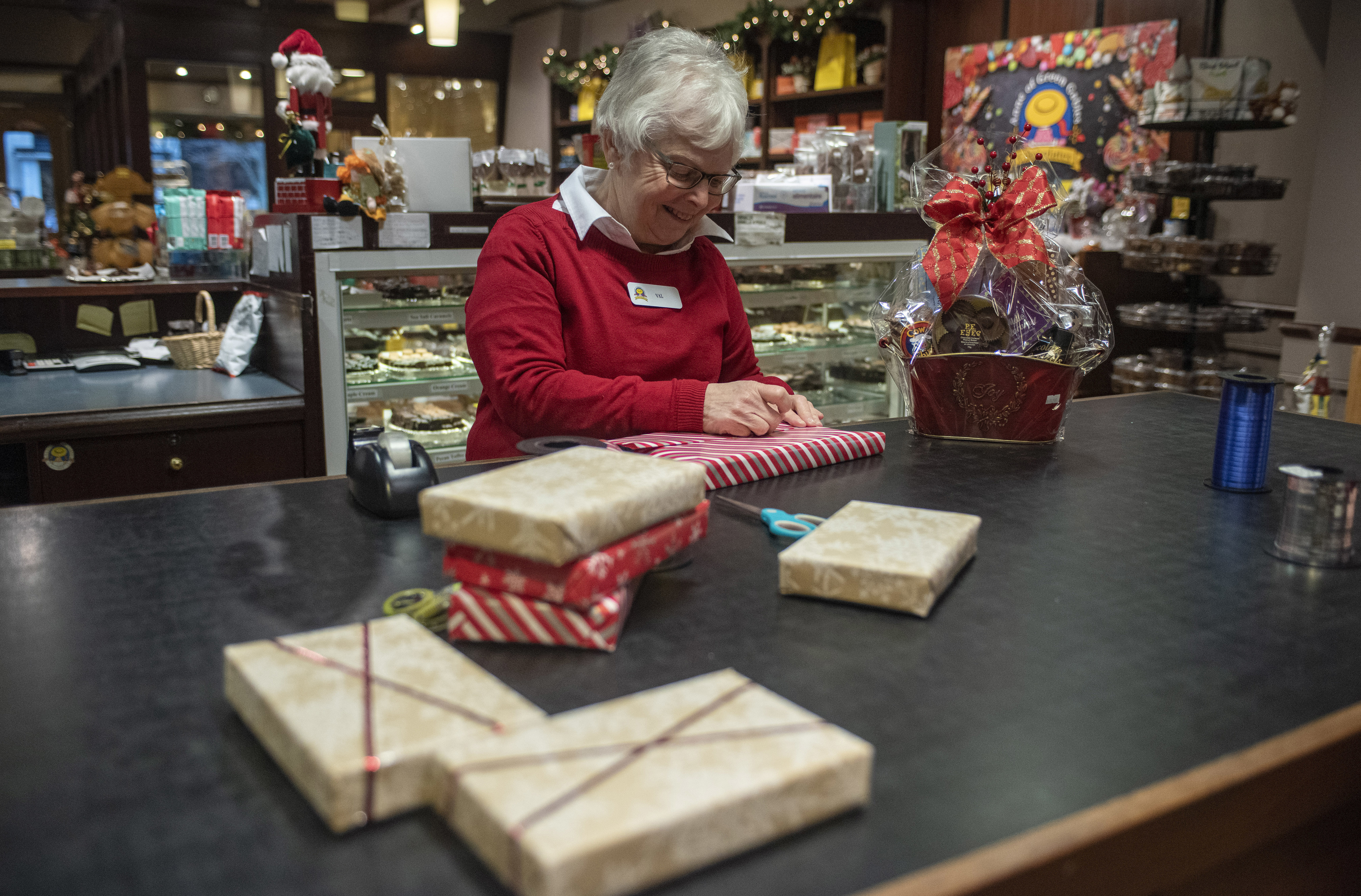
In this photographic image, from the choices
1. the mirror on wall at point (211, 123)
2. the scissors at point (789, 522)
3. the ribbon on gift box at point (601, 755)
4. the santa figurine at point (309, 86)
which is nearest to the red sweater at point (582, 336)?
the scissors at point (789, 522)

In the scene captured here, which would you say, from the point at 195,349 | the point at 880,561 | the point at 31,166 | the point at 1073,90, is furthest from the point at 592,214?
the point at 31,166

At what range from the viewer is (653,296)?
1814 mm

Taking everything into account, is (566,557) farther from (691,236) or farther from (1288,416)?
(1288,416)

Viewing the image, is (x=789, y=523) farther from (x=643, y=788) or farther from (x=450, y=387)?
(x=450, y=387)

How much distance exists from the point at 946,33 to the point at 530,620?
5973 mm

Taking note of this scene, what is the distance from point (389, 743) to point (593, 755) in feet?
0.39

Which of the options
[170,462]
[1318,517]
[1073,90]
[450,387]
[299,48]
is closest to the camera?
[1318,517]

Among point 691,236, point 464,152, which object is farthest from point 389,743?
point 464,152

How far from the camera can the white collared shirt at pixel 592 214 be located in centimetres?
177

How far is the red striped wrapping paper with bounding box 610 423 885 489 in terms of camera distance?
135cm

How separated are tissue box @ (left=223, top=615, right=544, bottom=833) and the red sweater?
2.82 ft

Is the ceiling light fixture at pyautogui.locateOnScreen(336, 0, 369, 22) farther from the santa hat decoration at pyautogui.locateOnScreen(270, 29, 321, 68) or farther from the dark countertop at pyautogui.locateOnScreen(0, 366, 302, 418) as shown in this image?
the dark countertop at pyautogui.locateOnScreen(0, 366, 302, 418)

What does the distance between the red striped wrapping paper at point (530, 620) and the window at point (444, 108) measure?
8593 mm

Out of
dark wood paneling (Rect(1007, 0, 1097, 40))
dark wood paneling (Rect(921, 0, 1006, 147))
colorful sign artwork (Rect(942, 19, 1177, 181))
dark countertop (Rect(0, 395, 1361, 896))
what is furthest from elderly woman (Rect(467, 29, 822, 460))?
dark wood paneling (Rect(921, 0, 1006, 147))
